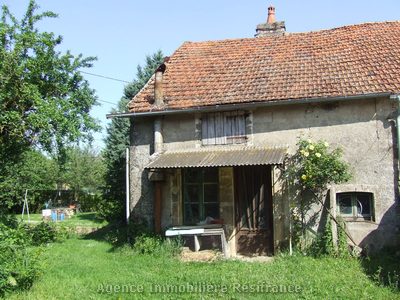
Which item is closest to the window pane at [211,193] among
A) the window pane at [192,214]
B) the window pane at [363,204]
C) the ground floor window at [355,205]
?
the window pane at [192,214]

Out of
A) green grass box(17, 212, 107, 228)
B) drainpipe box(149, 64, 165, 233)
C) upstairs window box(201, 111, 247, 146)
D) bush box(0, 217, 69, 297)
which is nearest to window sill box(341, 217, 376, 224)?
upstairs window box(201, 111, 247, 146)

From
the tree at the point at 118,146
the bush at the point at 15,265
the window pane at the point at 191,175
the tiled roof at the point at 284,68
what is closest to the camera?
the bush at the point at 15,265

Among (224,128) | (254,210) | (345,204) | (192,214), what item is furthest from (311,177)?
(192,214)

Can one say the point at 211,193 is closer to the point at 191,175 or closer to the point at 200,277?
the point at 191,175

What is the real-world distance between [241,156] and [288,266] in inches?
114

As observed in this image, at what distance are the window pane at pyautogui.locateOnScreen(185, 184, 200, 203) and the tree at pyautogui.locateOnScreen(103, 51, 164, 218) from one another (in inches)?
280

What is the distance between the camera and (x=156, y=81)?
473 inches

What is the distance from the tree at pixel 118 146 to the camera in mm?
18906

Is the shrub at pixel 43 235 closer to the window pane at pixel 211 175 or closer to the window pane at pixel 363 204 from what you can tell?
the window pane at pixel 211 175

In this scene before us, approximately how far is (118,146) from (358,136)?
12959 millimetres

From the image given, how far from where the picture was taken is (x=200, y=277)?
26.6 feet

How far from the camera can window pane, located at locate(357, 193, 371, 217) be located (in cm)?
1002

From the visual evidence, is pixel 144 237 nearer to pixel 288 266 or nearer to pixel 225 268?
pixel 225 268

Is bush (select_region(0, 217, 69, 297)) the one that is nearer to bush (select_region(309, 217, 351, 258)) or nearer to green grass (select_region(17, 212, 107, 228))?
bush (select_region(309, 217, 351, 258))
